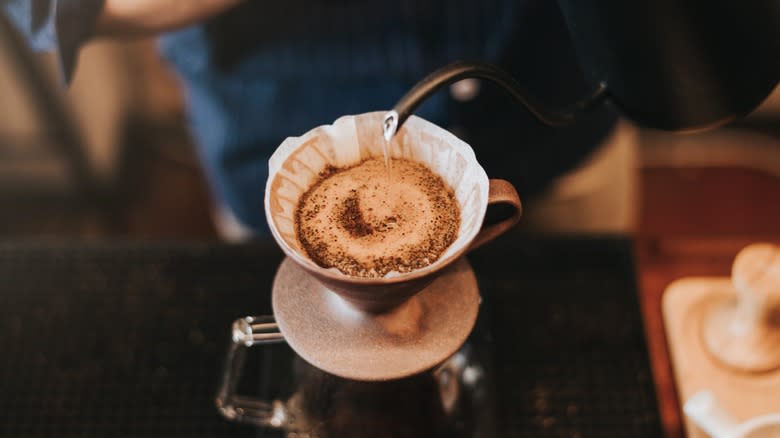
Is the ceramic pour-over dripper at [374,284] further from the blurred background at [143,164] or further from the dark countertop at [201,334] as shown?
the blurred background at [143,164]

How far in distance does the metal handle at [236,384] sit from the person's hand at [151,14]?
0.34 m

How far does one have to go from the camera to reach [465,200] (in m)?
0.51

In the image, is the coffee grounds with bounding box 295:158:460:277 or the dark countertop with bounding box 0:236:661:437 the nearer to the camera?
the coffee grounds with bounding box 295:158:460:277

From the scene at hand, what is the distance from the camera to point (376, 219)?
54cm

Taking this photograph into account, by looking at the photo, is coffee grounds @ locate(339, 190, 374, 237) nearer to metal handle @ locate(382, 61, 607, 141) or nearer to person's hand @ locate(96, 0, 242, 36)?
metal handle @ locate(382, 61, 607, 141)

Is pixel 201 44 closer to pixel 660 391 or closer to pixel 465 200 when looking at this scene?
pixel 465 200

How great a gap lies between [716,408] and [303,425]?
15.8 inches

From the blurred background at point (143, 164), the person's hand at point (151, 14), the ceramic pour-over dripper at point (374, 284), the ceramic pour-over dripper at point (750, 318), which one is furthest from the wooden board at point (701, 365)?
the blurred background at point (143, 164)

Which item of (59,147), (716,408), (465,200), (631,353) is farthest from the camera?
(59,147)

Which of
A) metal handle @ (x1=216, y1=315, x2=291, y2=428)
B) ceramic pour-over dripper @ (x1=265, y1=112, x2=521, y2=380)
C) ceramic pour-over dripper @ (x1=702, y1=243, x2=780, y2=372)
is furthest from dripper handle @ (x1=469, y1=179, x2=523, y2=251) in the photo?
ceramic pour-over dripper @ (x1=702, y1=243, x2=780, y2=372)

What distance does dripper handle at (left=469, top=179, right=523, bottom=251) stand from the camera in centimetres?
50

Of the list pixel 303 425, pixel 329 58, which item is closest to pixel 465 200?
pixel 303 425

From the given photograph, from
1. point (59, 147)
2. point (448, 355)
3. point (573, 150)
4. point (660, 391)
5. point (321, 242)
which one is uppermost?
point (321, 242)

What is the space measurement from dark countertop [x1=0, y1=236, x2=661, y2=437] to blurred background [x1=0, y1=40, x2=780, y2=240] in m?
0.81
